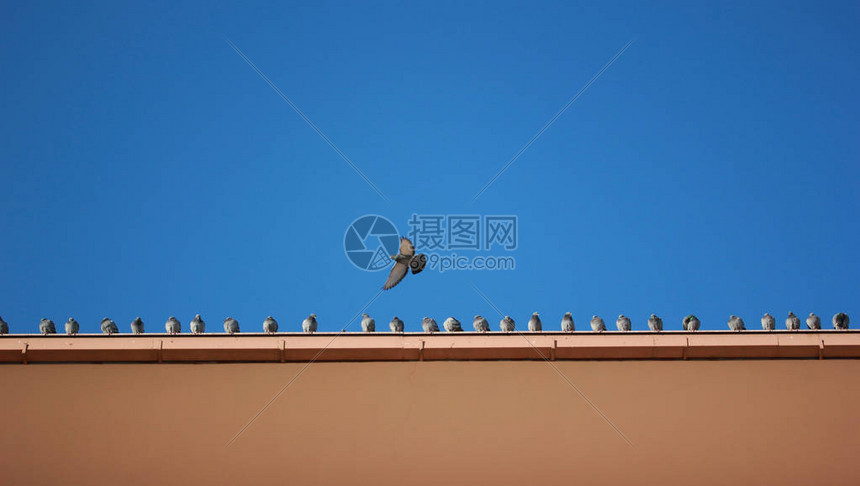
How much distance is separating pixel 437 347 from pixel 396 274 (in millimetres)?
6104

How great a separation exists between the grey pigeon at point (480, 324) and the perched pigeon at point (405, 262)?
6.33ft

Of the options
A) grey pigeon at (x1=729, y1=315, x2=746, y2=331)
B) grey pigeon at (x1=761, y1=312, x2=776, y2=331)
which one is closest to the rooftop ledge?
grey pigeon at (x1=729, y1=315, x2=746, y2=331)

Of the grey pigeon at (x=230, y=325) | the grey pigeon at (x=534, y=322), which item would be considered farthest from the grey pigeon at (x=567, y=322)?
the grey pigeon at (x=230, y=325)

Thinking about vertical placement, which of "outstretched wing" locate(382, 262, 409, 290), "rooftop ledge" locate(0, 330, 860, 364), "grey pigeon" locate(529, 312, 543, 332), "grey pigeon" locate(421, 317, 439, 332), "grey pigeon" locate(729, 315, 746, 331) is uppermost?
"outstretched wing" locate(382, 262, 409, 290)

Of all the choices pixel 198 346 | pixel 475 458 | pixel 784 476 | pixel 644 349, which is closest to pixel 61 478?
pixel 198 346

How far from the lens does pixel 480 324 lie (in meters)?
13.1

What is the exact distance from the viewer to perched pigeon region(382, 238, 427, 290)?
14.8m

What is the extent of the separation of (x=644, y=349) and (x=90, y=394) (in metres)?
5.96

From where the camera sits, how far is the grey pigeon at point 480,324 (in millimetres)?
12930

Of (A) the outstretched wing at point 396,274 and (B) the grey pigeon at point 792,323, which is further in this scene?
(A) the outstretched wing at point 396,274

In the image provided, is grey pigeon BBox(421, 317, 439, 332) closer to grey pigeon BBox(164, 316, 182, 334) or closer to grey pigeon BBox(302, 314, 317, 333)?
grey pigeon BBox(302, 314, 317, 333)

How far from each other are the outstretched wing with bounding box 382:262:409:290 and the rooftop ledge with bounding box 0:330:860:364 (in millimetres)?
5497

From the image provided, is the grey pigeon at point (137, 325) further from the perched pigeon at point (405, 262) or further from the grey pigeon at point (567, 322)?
the grey pigeon at point (567, 322)

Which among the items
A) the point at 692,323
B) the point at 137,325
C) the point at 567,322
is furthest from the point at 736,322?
the point at 137,325
